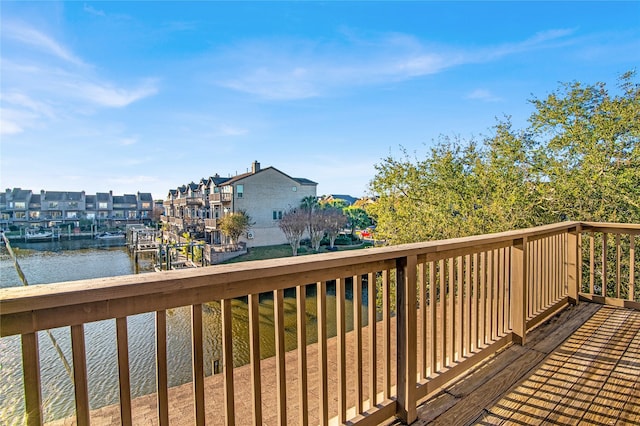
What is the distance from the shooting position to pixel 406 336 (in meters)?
1.83

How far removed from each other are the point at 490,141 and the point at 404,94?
3.64 metres

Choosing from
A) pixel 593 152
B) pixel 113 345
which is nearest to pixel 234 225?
pixel 113 345

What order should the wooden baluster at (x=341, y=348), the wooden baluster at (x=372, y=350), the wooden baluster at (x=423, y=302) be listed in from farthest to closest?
1. the wooden baluster at (x=423, y=302)
2. the wooden baluster at (x=372, y=350)
3. the wooden baluster at (x=341, y=348)

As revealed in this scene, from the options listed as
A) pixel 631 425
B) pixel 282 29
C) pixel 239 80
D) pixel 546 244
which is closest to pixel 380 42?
pixel 282 29

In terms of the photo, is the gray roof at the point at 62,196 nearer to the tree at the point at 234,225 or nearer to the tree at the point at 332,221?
the tree at the point at 234,225

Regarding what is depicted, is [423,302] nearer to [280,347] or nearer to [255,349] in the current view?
[280,347]

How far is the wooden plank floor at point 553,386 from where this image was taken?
1.86 meters

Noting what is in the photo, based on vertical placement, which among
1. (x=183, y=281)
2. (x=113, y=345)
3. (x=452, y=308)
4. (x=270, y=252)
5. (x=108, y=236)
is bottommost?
(x=113, y=345)

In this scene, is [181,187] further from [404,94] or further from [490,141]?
[490,141]

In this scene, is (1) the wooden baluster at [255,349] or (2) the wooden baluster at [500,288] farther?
(2) the wooden baluster at [500,288]

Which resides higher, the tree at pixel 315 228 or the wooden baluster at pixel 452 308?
the wooden baluster at pixel 452 308

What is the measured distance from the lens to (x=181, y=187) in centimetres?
3512

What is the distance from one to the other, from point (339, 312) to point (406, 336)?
526 mm

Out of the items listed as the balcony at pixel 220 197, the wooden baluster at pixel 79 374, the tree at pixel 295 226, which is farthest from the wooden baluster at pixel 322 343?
the balcony at pixel 220 197
